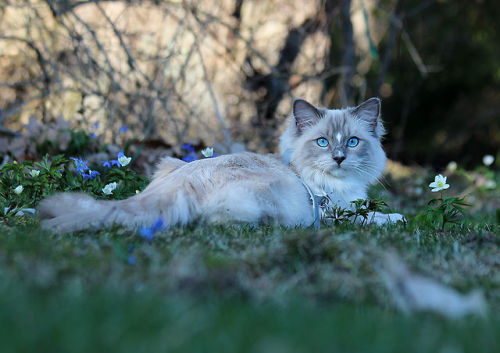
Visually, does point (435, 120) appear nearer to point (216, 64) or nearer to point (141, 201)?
point (216, 64)

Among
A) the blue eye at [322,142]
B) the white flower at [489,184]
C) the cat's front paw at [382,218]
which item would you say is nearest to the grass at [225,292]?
the cat's front paw at [382,218]

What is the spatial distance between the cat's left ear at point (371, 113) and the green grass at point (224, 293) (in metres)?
1.47

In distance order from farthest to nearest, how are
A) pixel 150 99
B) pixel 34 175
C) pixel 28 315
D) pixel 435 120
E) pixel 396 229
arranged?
pixel 435 120 < pixel 150 99 < pixel 34 175 < pixel 396 229 < pixel 28 315

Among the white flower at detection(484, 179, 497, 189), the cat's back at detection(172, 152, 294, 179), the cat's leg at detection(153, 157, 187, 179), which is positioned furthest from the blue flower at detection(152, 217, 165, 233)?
the white flower at detection(484, 179, 497, 189)

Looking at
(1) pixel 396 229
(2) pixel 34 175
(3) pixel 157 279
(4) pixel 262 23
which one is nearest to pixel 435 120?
(4) pixel 262 23

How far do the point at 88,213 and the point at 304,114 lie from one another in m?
1.92

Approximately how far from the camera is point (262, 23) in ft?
22.3

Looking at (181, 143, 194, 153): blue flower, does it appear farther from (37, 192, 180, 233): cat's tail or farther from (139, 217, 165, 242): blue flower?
(139, 217, 165, 242): blue flower

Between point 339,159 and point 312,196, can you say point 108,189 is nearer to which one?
point 312,196

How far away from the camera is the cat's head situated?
→ 11.7 ft

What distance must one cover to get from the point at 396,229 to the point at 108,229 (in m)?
1.70

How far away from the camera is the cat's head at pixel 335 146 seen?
356 cm

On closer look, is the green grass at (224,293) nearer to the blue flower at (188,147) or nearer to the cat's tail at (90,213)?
the cat's tail at (90,213)

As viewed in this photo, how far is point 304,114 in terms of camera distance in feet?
12.5
